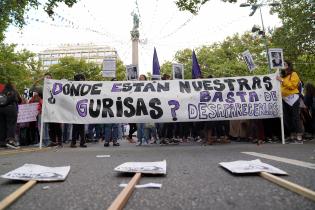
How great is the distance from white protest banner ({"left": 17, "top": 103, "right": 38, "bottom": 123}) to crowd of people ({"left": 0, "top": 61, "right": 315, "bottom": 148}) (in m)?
0.19

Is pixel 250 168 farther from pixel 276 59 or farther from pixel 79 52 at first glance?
pixel 79 52

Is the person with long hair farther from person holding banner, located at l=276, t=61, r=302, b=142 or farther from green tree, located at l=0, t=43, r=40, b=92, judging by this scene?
green tree, located at l=0, t=43, r=40, b=92

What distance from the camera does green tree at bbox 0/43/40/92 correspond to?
3269cm

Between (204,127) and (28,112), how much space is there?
5.39 meters

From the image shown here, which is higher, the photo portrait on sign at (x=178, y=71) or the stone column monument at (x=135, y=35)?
the stone column monument at (x=135, y=35)

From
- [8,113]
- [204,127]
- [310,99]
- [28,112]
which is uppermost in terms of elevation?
[310,99]

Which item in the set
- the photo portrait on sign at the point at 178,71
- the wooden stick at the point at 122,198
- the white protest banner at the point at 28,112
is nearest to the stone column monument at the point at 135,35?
the photo portrait on sign at the point at 178,71

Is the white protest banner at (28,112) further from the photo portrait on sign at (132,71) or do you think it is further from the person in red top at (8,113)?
the photo portrait on sign at (132,71)

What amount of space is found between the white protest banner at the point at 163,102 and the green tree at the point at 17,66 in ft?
69.9

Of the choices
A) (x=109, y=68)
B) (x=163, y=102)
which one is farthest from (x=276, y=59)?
(x=109, y=68)

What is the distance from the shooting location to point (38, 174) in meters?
4.11

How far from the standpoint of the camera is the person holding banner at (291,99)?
30.3 ft

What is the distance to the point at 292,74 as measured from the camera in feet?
31.0

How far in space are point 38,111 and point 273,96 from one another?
268 inches
